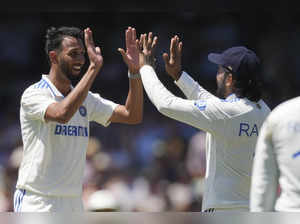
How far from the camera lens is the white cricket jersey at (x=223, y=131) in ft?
15.5

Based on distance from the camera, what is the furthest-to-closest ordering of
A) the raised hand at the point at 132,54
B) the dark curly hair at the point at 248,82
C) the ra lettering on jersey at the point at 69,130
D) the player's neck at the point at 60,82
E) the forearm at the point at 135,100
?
the forearm at the point at 135,100 → the raised hand at the point at 132,54 → the player's neck at the point at 60,82 → the ra lettering on jersey at the point at 69,130 → the dark curly hair at the point at 248,82

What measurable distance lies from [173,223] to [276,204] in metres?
0.53

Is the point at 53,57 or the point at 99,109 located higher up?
the point at 53,57

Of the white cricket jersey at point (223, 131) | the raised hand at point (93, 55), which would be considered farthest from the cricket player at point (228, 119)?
the raised hand at point (93, 55)

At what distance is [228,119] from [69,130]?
1003 millimetres

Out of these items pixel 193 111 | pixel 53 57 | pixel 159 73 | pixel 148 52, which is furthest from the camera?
pixel 159 73

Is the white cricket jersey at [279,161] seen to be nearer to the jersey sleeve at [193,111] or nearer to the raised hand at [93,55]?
the jersey sleeve at [193,111]

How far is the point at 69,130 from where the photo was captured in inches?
197

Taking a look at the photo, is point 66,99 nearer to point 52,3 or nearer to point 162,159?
point 162,159

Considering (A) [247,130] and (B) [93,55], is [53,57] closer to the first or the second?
(B) [93,55]

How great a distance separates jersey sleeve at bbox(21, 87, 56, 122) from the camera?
4918 millimetres

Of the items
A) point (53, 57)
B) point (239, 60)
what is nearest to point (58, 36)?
point (53, 57)

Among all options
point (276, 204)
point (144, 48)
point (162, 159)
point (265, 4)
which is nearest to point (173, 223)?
point (276, 204)

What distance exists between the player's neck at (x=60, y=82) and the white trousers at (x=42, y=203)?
0.69 meters
